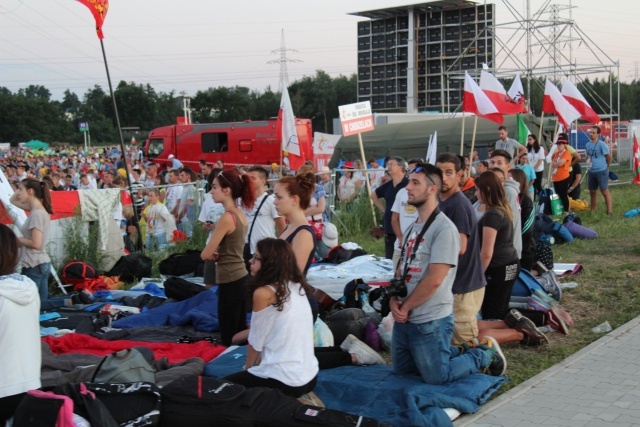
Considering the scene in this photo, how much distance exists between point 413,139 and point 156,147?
1330 cm

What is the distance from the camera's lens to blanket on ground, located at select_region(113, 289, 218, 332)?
832cm

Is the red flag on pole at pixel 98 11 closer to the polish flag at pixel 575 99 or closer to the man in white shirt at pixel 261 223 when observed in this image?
the man in white shirt at pixel 261 223

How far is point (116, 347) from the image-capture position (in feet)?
24.2

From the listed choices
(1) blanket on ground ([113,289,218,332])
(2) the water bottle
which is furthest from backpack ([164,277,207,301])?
(2) the water bottle

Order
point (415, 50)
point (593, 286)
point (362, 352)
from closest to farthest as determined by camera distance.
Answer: point (362, 352) → point (593, 286) → point (415, 50)

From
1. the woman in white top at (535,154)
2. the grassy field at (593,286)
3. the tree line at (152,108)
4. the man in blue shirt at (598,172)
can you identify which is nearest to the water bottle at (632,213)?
the grassy field at (593,286)

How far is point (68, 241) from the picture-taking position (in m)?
11.3

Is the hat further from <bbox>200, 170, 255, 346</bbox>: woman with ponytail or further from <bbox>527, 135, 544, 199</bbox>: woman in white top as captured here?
<bbox>527, 135, 544, 199</bbox>: woman in white top

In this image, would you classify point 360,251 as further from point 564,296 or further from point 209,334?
point 209,334

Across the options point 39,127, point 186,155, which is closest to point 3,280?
point 186,155

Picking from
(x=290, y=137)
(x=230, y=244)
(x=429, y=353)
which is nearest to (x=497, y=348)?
(x=429, y=353)

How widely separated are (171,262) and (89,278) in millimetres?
1194

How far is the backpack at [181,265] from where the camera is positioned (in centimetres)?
1135

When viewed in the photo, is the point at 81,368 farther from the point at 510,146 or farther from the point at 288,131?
the point at 510,146
